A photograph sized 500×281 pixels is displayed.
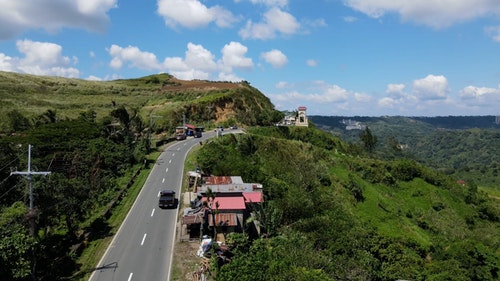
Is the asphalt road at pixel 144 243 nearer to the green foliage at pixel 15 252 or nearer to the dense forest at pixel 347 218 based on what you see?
the green foliage at pixel 15 252

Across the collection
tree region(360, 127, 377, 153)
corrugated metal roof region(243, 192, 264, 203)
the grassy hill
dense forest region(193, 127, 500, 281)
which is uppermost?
the grassy hill

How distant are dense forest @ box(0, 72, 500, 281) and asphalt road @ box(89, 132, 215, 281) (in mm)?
1291

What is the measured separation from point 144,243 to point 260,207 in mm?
11006

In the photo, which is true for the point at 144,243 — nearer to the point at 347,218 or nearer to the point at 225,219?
the point at 225,219

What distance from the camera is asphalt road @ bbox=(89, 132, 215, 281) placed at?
28.8 meters

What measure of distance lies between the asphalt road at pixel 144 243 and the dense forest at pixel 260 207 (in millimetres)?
1291

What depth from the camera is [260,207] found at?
123 ft

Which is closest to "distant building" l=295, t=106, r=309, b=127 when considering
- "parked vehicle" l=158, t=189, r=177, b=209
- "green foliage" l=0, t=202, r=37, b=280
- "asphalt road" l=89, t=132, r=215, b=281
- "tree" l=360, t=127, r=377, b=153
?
"tree" l=360, t=127, r=377, b=153

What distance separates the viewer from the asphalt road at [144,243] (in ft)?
94.6

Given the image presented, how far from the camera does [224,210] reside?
3712 cm

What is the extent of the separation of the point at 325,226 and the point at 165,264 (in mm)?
17158

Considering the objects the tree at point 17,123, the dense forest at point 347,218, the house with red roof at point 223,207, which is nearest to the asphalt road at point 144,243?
the house with red roof at point 223,207

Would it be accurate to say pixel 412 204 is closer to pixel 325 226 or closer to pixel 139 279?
pixel 325 226

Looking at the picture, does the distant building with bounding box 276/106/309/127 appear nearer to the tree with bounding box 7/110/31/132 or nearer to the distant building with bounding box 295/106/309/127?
the distant building with bounding box 295/106/309/127
